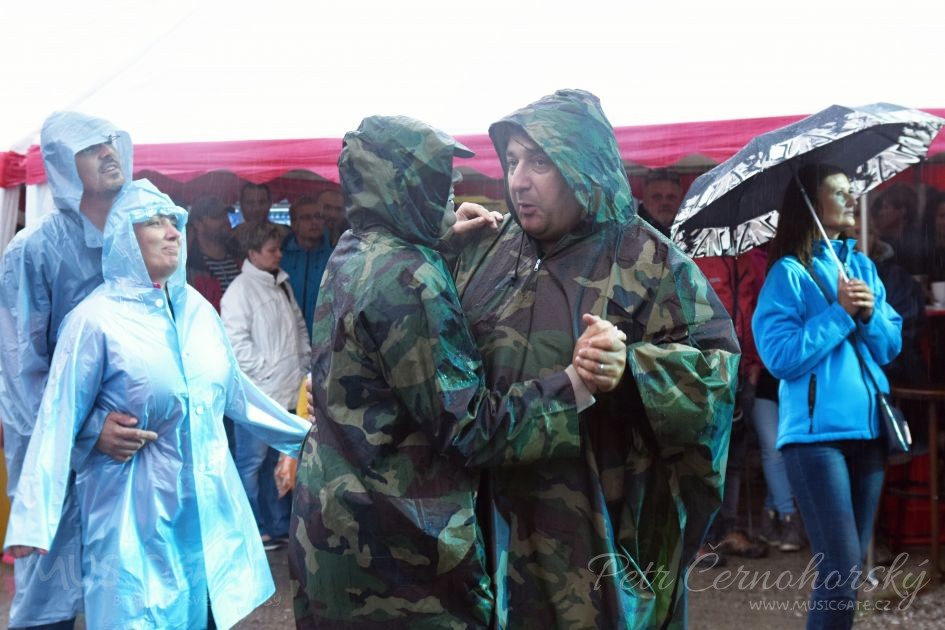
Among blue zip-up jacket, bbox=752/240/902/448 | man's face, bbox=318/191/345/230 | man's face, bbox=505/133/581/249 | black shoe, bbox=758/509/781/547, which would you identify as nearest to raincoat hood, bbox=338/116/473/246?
man's face, bbox=505/133/581/249

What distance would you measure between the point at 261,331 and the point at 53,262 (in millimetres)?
2590

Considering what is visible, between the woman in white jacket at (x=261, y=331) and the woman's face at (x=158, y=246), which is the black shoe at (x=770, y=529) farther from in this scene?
the woman's face at (x=158, y=246)

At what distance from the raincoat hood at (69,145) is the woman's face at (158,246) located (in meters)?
0.47

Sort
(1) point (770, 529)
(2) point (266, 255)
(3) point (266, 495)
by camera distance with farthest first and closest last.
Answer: (3) point (266, 495)
(1) point (770, 529)
(2) point (266, 255)

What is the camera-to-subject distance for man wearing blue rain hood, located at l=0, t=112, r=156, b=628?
398 cm

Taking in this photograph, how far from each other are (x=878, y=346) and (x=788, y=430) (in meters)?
0.48

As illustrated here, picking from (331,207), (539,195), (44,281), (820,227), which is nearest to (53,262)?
(44,281)

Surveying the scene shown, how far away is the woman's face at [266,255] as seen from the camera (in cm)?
662

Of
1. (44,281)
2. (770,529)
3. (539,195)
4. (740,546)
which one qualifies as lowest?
(770,529)

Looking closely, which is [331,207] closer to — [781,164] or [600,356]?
[781,164]

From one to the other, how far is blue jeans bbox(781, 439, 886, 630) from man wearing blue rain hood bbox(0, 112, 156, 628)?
2.68m

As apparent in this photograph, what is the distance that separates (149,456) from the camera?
→ 354cm

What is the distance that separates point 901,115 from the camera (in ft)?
11.9

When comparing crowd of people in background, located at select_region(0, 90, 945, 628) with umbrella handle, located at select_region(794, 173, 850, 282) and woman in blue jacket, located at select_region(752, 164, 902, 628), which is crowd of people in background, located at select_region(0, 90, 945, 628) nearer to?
woman in blue jacket, located at select_region(752, 164, 902, 628)
